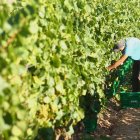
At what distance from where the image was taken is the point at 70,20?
4.08 meters

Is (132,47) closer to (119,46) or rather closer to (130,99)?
(119,46)

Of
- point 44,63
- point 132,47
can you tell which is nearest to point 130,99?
point 132,47

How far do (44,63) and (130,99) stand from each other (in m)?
3.88

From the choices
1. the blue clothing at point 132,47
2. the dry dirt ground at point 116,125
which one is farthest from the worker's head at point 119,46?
the dry dirt ground at point 116,125

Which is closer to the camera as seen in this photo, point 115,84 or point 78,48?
point 78,48

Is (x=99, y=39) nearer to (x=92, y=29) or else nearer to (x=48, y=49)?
(x=92, y=29)

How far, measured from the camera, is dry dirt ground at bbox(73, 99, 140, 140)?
6.19 m

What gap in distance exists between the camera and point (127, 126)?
668cm

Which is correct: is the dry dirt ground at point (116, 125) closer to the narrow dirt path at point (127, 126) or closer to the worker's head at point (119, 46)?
the narrow dirt path at point (127, 126)

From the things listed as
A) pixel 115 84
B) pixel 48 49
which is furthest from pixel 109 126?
pixel 48 49

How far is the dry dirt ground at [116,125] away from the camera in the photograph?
6.19 m

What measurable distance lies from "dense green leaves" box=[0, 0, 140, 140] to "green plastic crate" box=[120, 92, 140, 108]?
1.34 m

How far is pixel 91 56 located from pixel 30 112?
6.61ft

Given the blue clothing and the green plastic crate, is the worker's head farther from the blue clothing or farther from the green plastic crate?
the green plastic crate
